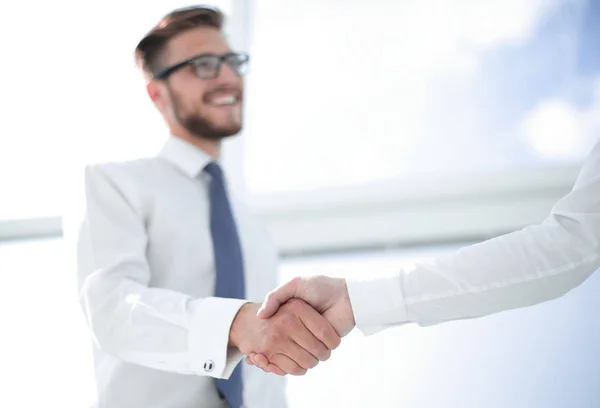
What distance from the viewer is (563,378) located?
189cm

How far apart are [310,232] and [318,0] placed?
2.94 ft

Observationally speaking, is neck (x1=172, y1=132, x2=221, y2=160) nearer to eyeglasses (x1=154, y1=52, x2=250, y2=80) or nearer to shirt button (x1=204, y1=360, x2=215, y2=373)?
eyeglasses (x1=154, y1=52, x2=250, y2=80)

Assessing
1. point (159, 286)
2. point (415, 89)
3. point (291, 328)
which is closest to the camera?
point (291, 328)

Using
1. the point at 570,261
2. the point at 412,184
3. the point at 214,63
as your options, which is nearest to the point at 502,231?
the point at 412,184

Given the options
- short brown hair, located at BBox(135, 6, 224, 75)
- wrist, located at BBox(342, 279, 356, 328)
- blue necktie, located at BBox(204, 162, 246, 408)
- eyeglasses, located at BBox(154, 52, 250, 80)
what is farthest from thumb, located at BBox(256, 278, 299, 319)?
short brown hair, located at BBox(135, 6, 224, 75)

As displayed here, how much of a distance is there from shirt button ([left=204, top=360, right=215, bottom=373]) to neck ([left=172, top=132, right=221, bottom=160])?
772 mm

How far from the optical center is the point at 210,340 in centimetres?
134

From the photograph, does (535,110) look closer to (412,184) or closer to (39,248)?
(412,184)

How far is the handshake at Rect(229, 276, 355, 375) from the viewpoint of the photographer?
53.7 inches

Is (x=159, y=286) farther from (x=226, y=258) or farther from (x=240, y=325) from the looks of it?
(x=240, y=325)

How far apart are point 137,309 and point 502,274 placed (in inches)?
30.4

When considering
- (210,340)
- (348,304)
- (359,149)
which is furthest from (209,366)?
(359,149)

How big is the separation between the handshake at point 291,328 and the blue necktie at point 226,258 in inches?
6.1

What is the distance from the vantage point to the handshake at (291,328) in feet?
4.48
